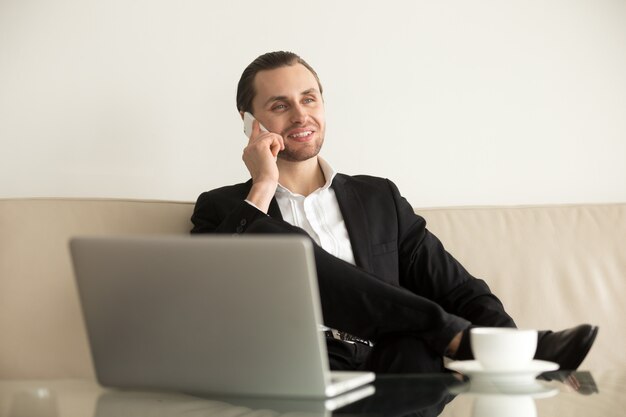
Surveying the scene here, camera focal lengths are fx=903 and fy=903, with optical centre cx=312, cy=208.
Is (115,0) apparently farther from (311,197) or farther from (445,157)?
(445,157)

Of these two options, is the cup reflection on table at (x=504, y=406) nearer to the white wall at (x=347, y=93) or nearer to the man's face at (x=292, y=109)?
the man's face at (x=292, y=109)

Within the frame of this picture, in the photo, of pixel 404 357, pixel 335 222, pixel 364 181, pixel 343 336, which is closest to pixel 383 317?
pixel 404 357

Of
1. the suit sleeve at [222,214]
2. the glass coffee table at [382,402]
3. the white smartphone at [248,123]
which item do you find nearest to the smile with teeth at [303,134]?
the white smartphone at [248,123]

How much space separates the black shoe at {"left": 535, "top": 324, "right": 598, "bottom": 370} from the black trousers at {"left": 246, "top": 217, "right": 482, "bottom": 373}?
20 centimetres

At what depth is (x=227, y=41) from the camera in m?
2.96

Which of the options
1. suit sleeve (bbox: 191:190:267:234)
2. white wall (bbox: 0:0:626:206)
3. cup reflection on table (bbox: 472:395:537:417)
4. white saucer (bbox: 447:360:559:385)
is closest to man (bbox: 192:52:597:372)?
suit sleeve (bbox: 191:190:267:234)

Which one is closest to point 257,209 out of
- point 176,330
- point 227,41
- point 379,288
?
point 379,288

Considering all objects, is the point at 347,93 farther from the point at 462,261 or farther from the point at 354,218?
the point at 462,261

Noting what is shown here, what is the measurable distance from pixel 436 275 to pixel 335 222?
1.10 feet

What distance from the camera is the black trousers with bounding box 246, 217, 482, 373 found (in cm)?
192

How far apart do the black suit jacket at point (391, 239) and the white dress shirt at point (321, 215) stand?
3 centimetres

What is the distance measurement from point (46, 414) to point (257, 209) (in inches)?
44.9

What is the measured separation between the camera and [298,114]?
106 inches

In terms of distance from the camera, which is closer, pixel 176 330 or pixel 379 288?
pixel 176 330
